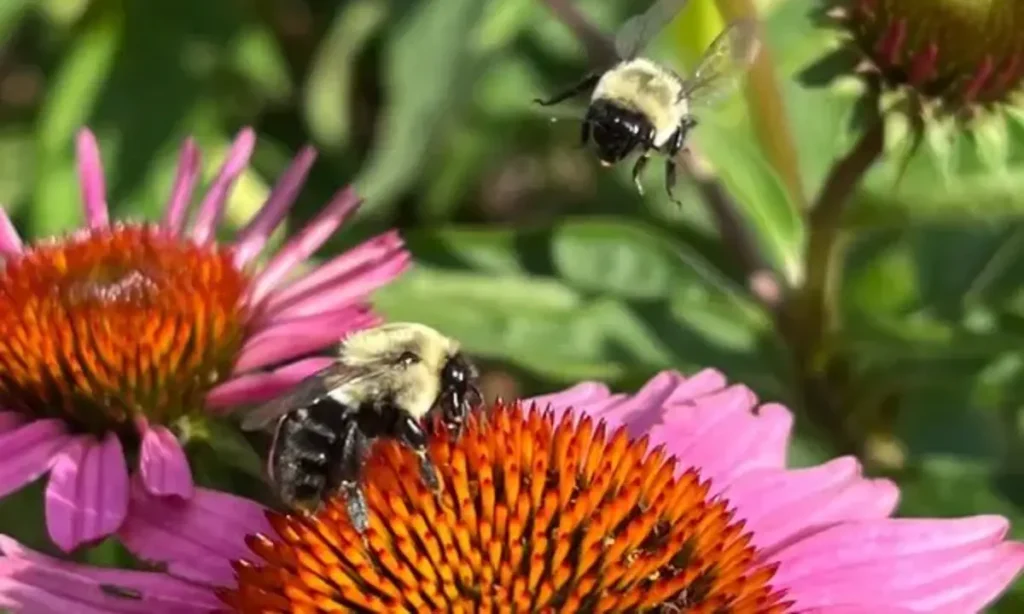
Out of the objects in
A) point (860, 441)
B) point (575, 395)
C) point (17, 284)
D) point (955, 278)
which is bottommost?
point (860, 441)

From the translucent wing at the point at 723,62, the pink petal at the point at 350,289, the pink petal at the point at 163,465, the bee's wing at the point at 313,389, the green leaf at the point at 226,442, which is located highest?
the translucent wing at the point at 723,62

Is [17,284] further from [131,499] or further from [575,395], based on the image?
[575,395]

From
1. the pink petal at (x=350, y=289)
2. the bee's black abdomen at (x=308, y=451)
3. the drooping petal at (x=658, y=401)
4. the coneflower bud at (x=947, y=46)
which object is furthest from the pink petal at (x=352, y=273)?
the coneflower bud at (x=947, y=46)

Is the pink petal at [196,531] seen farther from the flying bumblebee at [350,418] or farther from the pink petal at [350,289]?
the pink petal at [350,289]

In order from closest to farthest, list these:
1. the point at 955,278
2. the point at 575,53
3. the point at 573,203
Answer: the point at 955,278
the point at 575,53
the point at 573,203

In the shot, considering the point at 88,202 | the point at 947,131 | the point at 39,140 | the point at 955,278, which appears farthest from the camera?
the point at 39,140

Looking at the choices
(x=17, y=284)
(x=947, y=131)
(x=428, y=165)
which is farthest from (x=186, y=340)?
(x=428, y=165)

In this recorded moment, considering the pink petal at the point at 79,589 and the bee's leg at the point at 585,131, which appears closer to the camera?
the pink petal at the point at 79,589

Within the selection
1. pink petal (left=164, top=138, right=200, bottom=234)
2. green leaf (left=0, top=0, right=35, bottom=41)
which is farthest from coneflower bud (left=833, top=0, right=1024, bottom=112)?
green leaf (left=0, top=0, right=35, bottom=41)
